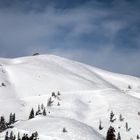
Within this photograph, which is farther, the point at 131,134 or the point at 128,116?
the point at 128,116

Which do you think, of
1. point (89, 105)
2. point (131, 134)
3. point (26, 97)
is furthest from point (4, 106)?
point (131, 134)

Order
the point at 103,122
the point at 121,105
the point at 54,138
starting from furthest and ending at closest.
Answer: the point at 121,105 → the point at 103,122 → the point at 54,138

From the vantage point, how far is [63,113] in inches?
6309

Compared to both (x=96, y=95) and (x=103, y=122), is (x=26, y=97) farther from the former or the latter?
(x=103, y=122)

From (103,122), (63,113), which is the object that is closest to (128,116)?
(103,122)

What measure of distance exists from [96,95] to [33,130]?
270 feet

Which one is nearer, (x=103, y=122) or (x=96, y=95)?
(x=103, y=122)

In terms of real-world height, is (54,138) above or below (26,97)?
below

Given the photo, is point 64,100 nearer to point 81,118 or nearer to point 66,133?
point 81,118

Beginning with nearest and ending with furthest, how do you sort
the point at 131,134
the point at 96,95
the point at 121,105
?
1. the point at 131,134
2. the point at 121,105
3. the point at 96,95

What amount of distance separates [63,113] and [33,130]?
4667 centimetres

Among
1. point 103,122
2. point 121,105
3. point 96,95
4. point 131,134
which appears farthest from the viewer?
point 96,95

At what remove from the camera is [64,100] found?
586 ft

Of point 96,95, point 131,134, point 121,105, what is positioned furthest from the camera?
point 96,95
